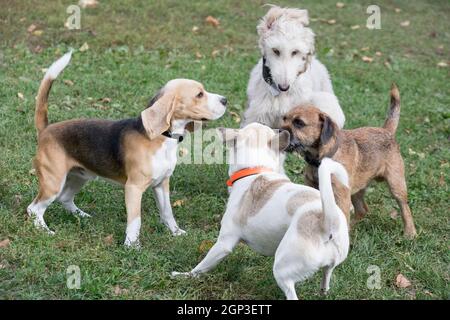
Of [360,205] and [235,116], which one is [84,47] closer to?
[235,116]

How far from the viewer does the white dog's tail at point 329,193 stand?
14.0ft

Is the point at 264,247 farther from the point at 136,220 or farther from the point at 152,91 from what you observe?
the point at 152,91

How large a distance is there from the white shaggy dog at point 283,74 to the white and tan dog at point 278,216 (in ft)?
6.03

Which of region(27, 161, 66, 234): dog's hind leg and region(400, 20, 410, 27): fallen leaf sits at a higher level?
region(27, 161, 66, 234): dog's hind leg

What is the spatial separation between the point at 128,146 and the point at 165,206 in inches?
30.0

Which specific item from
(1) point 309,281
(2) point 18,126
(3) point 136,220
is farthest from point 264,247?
(2) point 18,126

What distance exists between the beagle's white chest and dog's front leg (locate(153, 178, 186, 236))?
0.92 feet

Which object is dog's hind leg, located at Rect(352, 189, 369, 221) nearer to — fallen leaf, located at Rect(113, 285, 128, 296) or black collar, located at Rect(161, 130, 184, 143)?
black collar, located at Rect(161, 130, 184, 143)

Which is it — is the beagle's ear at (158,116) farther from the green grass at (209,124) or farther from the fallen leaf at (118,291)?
the fallen leaf at (118,291)

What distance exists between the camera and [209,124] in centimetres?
951

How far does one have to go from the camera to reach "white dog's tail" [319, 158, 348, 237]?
426 centimetres

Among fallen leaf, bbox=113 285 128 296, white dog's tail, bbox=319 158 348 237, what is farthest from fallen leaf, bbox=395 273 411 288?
fallen leaf, bbox=113 285 128 296

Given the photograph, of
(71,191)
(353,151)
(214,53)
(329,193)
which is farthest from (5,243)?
(214,53)

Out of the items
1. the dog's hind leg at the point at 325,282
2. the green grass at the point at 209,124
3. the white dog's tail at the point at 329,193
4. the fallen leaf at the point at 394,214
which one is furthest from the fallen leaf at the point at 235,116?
the white dog's tail at the point at 329,193
